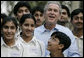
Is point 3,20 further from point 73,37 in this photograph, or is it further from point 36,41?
point 73,37

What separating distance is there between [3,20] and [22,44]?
17.7 inches

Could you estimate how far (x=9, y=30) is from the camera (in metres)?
5.64

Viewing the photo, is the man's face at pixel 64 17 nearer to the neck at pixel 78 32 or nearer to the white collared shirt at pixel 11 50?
the neck at pixel 78 32

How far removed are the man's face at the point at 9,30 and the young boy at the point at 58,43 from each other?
54cm

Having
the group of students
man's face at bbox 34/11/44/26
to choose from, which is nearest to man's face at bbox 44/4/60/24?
the group of students

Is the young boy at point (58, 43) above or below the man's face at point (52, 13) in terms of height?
below

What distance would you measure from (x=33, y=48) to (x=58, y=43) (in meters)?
0.39

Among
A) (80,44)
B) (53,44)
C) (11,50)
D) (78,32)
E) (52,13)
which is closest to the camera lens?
(53,44)

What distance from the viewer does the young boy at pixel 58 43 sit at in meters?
5.38

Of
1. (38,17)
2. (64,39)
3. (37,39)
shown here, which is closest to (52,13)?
(37,39)

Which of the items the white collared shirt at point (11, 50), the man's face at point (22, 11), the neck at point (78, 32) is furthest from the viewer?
the man's face at point (22, 11)

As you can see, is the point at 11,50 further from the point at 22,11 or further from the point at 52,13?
the point at 22,11

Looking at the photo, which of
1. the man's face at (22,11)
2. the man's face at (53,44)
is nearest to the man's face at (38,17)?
the man's face at (22,11)

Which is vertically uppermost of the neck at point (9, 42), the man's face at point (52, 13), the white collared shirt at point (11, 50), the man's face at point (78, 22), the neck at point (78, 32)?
the man's face at point (52, 13)
